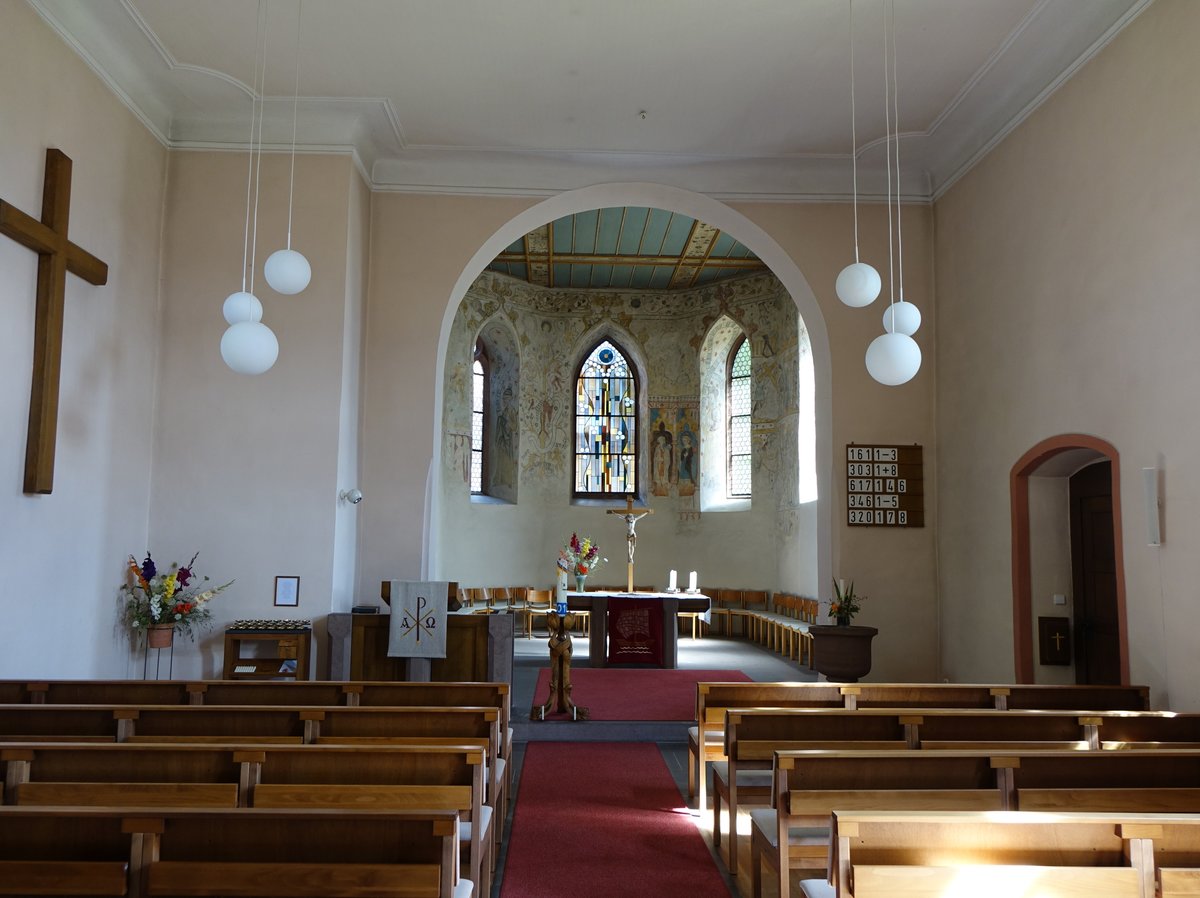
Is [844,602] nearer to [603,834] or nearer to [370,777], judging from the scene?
[603,834]

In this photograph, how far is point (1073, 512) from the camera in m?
7.30

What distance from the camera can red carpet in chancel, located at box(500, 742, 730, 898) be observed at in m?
4.12

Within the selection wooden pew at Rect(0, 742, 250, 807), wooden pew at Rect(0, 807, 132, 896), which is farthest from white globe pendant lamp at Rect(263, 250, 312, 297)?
wooden pew at Rect(0, 807, 132, 896)

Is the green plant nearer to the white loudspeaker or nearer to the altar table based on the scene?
the altar table

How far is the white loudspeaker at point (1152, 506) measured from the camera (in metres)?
5.62

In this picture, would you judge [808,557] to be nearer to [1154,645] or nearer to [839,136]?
[839,136]

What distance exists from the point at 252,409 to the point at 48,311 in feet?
6.96

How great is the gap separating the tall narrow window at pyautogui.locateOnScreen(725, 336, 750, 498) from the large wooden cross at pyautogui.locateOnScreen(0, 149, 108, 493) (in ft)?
33.0

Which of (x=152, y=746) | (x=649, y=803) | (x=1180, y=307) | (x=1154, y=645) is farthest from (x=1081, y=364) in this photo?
(x=152, y=746)

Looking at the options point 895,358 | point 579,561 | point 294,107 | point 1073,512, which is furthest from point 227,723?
point 579,561

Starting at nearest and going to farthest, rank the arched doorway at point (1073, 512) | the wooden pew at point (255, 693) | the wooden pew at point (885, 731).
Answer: the wooden pew at point (885, 731), the wooden pew at point (255, 693), the arched doorway at point (1073, 512)

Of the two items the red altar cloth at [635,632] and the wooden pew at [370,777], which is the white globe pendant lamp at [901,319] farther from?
the red altar cloth at [635,632]

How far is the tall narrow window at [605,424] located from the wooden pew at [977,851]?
12838mm

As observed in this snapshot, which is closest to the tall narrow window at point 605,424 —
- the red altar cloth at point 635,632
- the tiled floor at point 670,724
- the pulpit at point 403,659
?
the tiled floor at point 670,724
